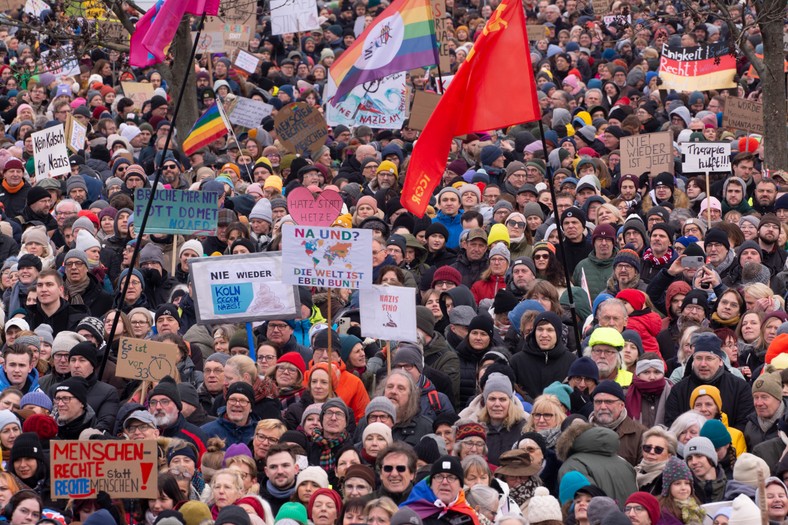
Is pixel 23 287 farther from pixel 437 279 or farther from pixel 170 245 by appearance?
pixel 437 279

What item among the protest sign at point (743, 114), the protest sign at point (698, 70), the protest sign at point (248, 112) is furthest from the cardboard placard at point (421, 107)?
the protest sign at point (698, 70)

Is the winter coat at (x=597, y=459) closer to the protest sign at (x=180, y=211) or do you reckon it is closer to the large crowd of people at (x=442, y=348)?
the large crowd of people at (x=442, y=348)

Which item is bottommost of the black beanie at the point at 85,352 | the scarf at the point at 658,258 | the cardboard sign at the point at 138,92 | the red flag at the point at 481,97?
the cardboard sign at the point at 138,92

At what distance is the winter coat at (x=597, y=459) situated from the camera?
10.1 m

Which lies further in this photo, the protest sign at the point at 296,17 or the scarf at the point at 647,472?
the protest sign at the point at 296,17

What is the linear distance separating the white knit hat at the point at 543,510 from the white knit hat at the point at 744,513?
0.96 meters

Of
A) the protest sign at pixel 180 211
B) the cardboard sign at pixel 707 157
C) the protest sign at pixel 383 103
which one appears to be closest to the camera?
the protest sign at pixel 180 211

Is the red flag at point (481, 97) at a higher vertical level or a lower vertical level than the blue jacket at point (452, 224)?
higher

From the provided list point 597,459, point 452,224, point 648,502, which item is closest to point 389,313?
point 597,459

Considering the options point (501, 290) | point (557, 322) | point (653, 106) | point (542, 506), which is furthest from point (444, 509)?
point (653, 106)

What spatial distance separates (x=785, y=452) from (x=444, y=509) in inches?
86.2

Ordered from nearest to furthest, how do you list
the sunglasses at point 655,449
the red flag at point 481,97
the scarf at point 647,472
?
the scarf at point 647,472 → the sunglasses at point 655,449 → the red flag at point 481,97

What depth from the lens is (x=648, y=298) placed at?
13406mm

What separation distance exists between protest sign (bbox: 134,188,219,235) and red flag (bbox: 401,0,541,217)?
3270 millimetres
